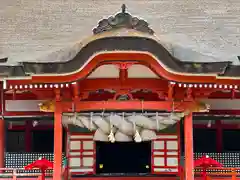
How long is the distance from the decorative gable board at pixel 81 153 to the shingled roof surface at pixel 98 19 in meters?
2.36

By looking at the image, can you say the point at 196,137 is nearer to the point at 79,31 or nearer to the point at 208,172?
the point at 208,172

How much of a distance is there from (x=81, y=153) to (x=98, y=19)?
6.01 m

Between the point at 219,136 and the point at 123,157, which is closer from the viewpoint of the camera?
the point at 219,136

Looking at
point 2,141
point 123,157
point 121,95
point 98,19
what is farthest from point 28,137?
point 98,19

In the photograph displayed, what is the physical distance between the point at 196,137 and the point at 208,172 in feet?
4.19

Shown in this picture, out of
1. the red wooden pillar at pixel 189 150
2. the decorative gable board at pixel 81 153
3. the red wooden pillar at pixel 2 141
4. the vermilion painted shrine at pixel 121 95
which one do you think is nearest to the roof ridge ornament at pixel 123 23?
the vermilion painted shrine at pixel 121 95

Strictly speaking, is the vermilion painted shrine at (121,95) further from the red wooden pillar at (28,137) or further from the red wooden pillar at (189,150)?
the red wooden pillar at (28,137)

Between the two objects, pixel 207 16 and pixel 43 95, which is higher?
pixel 207 16

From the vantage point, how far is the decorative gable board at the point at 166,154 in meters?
11.6

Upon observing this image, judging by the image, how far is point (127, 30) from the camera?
9.56 m

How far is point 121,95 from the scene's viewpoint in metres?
10.4

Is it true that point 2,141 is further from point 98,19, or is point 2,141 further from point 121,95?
point 98,19

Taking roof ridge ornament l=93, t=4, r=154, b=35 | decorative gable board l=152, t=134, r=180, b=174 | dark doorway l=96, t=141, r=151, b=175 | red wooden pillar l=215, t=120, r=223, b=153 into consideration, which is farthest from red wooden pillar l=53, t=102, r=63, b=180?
red wooden pillar l=215, t=120, r=223, b=153

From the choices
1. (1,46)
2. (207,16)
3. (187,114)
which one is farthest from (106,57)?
(207,16)
